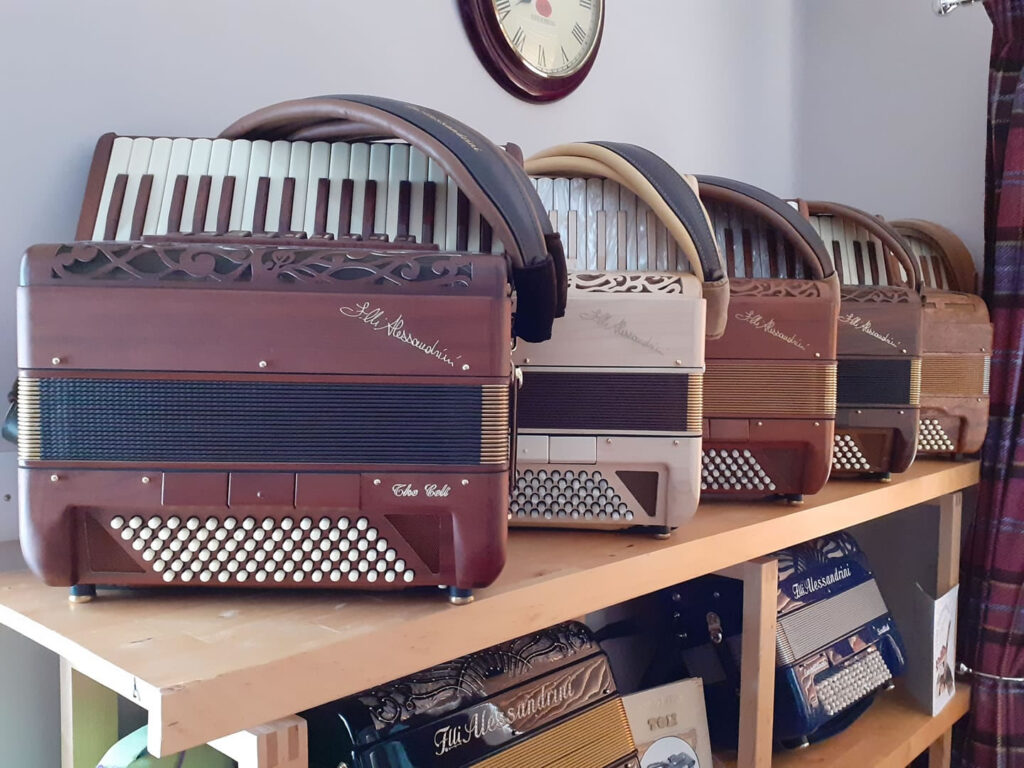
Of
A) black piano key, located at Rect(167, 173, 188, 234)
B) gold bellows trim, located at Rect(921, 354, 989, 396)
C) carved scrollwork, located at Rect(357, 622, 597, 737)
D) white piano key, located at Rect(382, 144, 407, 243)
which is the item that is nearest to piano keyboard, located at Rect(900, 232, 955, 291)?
gold bellows trim, located at Rect(921, 354, 989, 396)

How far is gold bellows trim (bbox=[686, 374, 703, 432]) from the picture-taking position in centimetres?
97

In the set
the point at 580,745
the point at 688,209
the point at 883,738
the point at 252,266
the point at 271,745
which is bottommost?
the point at 883,738

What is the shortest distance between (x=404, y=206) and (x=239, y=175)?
0.18 m

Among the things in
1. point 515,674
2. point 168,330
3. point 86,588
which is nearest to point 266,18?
point 168,330

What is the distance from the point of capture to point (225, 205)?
2.93ft

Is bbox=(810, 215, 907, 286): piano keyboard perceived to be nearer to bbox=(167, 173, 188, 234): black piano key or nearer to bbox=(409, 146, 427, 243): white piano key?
bbox=(409, 146, 427, 243): white piano key

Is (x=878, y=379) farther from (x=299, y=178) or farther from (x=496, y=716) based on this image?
(x=299, y=178)

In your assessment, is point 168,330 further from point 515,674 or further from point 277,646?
point 515,674

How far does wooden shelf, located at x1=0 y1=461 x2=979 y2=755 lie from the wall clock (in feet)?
2.70

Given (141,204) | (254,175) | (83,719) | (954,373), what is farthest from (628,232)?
(954,373)

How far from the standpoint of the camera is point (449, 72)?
54.4 inches

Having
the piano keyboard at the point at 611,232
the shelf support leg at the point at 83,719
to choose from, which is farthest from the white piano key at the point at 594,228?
the shelf support leg at the point at 83,719

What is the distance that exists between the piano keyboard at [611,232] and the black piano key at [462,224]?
0.15 metres

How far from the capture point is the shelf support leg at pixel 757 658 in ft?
3.87
